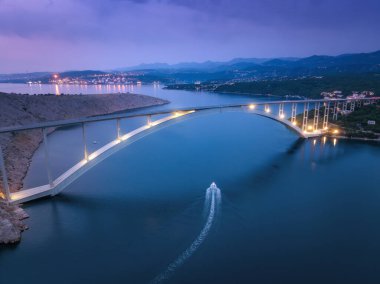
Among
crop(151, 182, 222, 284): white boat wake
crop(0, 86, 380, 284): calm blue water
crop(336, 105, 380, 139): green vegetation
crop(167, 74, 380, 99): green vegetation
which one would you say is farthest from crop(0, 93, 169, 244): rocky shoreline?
crop(167, 74, 380, 99): green vegetation

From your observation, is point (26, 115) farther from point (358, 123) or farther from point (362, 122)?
point (362, 122)

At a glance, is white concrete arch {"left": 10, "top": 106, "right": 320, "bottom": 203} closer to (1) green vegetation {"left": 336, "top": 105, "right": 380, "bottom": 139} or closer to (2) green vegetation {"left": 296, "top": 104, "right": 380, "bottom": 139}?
(2) green vegetation {"left": 296, "top": 104, "right": 380, "bottom": 139}

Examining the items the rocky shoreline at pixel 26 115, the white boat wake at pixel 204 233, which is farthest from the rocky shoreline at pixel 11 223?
the white boat wake at pixel 204 233

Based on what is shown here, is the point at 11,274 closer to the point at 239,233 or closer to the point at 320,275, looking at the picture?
the point at 239,233

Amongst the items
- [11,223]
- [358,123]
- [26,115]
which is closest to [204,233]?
[11,223]

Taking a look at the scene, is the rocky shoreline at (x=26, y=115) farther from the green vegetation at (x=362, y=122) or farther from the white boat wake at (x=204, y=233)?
the green vegetation at (x=362, y=122)

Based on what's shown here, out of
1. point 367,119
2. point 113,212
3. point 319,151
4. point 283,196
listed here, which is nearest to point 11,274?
point 113,212
